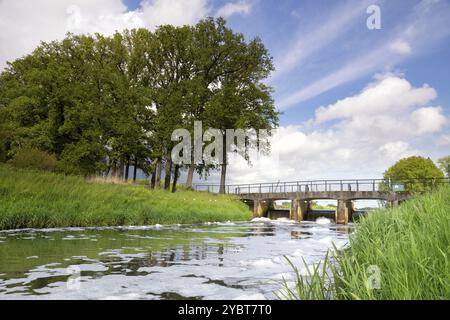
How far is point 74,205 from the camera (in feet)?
48.5

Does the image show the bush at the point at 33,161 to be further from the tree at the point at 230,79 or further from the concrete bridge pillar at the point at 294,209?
the concrete bridge pillar at the point at 294,209

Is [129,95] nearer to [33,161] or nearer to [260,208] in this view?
[33,161]

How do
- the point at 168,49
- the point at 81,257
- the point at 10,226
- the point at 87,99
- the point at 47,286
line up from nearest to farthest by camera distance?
the point at 47,286
the point at 81,257
the point at 10,226
the point at 87,99
the point at 168,49

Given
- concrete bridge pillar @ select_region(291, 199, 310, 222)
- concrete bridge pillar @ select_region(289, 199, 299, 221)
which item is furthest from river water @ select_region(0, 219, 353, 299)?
concrete bridge pillar @ select_region(289, 199, 299, 221)

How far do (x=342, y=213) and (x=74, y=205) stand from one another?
26315 millimetres

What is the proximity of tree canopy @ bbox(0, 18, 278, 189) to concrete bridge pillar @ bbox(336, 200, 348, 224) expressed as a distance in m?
10.7

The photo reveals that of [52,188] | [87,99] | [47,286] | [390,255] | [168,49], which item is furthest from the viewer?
[168,49]

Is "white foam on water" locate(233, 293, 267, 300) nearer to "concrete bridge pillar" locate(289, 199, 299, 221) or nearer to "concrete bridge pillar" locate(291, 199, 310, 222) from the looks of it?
"concrete bridge pillar" locate(291, 199, 310, 222)

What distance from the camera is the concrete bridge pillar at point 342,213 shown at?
34.5 meters

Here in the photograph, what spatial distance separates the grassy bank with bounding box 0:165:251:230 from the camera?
12711mm

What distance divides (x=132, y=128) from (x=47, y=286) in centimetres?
2811

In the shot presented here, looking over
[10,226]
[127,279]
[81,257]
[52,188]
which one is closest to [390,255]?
[127,279]
